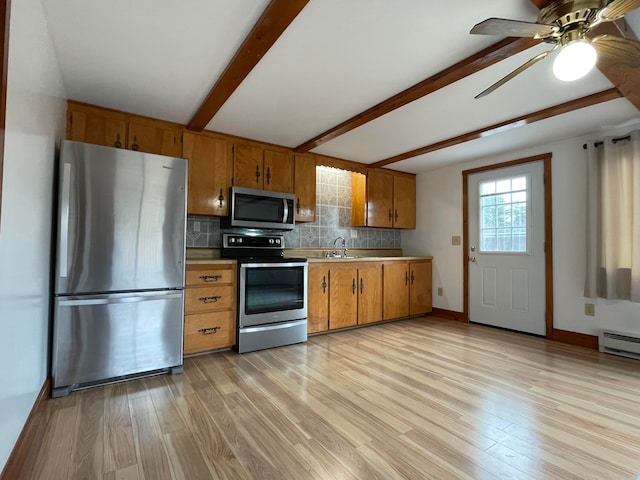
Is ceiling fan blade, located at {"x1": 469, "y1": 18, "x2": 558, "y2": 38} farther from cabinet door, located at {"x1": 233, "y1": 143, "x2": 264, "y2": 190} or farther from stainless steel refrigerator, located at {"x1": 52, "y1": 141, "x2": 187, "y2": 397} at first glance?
cabinet door, located at {"x1": 233, "y1": 143, "x2": 264, "y2": 190}

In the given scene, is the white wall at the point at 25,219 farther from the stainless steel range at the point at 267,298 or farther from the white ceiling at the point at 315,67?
the stainless steel range at the point at 267,298

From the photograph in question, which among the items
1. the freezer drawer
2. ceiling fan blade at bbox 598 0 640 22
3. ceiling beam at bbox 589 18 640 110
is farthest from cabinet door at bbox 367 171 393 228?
ceiling fan blade at bbox 598 0 640 22

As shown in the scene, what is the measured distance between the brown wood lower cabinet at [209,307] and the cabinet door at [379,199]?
225 cm

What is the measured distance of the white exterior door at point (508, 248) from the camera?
11.6ft

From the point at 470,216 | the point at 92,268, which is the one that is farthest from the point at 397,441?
the point at 470,216

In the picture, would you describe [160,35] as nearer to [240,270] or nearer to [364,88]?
[364,88]

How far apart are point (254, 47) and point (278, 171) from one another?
1.86 meters

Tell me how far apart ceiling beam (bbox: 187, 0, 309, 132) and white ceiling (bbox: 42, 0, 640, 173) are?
58 mm

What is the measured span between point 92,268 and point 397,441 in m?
2.17

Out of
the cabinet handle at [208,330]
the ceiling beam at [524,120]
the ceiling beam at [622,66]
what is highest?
the ceiling beam at [524,120]

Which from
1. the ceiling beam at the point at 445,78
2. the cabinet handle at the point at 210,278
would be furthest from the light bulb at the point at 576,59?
the cabinet handle at the point at 210,278

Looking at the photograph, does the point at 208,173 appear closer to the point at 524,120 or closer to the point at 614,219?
the point at 524,120

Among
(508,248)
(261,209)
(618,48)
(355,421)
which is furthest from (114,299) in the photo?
(508,248)

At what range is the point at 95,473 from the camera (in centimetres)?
133
